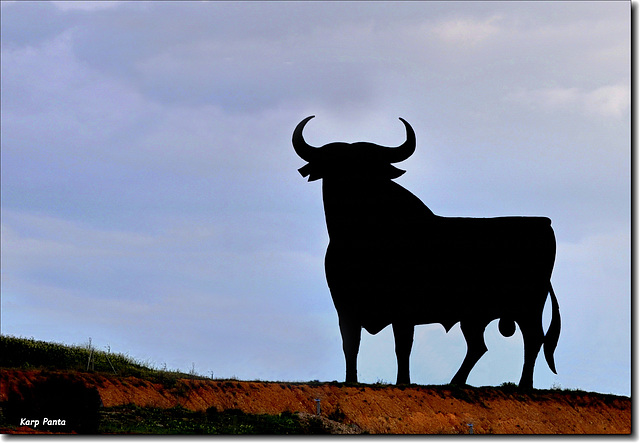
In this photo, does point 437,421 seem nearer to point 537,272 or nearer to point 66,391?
point 537,272

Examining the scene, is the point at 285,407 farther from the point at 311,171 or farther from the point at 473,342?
the point at 311,171

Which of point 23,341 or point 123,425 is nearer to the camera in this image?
point 123,425

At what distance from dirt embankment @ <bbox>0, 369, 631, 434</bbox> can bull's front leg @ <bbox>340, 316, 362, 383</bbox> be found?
2.36ft

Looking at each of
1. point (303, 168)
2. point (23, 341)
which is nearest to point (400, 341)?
point (303, 168)

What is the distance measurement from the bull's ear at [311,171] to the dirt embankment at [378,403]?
3.94 metres

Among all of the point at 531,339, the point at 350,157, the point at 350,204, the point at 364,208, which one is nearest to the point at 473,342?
the point at 531,339

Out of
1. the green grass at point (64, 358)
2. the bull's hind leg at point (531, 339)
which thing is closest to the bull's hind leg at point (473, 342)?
the bull's hind leg at point (531, 339)

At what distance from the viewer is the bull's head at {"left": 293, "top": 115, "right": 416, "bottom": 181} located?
19266 millimetres

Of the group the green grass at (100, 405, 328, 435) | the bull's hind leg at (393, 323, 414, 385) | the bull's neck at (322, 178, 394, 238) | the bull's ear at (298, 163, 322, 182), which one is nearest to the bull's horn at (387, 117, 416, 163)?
the bull's neck at (322, 178, 394, 238)

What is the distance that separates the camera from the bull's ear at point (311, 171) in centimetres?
1930

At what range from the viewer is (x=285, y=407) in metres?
17.9

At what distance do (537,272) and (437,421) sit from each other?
4008mm

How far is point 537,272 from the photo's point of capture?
1984 cm

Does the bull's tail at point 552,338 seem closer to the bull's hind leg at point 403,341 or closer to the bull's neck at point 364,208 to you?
the bull's hind leg at point 403,341
